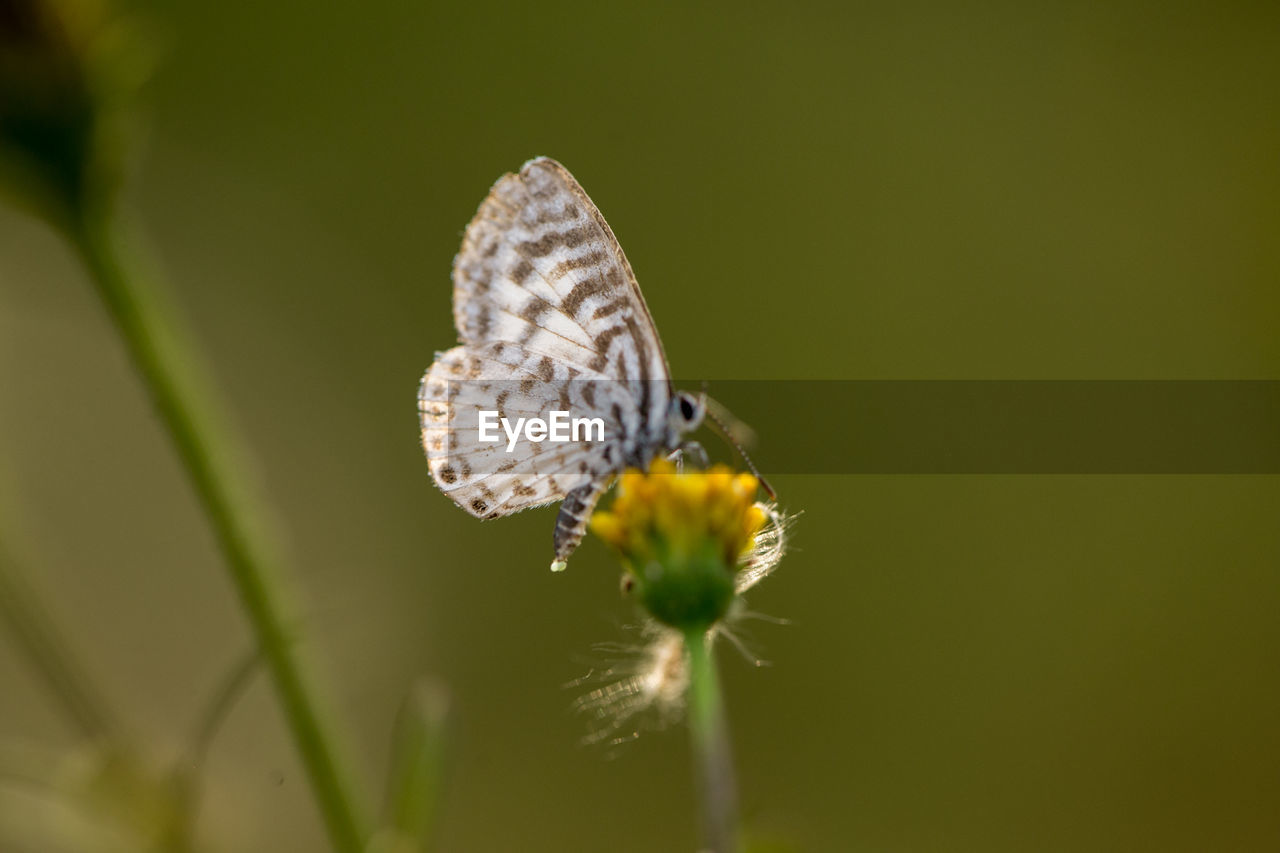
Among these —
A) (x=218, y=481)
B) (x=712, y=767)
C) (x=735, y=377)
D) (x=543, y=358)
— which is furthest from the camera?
(x=735, y=377)

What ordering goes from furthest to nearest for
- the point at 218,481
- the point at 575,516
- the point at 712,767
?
the point at 575,516, the point at 218,481, the point at 712,767

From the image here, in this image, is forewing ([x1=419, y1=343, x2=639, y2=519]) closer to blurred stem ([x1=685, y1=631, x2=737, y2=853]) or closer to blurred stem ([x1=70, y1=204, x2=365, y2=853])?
blurred stem ([x1=70, y1=204, x2=365, y2=853])

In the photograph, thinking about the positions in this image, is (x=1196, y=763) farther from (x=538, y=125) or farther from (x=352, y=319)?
Result: (x=352, y=319)

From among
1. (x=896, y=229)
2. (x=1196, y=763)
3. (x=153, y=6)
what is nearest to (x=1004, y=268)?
(x=896, y=229)

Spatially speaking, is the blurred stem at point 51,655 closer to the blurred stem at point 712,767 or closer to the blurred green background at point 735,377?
the blurred stem at point 712,767

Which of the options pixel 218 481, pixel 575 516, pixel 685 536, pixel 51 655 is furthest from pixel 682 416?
pixel 51 655

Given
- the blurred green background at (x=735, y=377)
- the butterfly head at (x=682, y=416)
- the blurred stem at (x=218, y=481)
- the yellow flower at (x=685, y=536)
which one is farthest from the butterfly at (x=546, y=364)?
the blurred green background at (x=735, y=377)

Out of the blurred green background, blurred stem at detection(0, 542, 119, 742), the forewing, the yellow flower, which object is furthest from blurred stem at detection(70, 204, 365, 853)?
the blurred green background

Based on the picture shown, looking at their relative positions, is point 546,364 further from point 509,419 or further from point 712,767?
point 712,767
